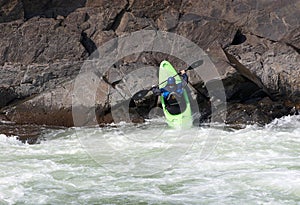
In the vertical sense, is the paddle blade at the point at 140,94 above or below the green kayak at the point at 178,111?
above

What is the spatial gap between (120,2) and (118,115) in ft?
20.3

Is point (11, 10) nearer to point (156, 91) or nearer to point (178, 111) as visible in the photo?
point (156, 91)

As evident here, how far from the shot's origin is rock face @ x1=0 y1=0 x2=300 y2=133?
41.2ft

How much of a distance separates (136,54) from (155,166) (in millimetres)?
7255

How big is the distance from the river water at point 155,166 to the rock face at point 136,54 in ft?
3.44

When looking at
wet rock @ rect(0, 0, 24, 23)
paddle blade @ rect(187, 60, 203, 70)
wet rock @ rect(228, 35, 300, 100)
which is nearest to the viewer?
paddle blade @ rect(187, 60, 203, 70)

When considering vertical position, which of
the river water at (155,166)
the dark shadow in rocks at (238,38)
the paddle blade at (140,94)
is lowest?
the river water at (155,166)

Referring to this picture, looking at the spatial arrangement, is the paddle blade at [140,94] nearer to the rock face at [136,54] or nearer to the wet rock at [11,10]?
the rock face at [136,54]

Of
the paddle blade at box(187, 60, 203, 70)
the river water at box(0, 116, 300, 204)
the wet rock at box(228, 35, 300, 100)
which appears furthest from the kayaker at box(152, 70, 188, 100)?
the wet rock at box(228, 35, 300, 100)

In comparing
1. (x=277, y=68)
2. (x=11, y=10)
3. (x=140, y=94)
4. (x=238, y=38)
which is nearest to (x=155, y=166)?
(x=140, y=94)

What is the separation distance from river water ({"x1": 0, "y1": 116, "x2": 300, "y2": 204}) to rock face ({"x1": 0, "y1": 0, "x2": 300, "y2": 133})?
1.05 metres

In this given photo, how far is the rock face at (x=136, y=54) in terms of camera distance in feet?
41.2

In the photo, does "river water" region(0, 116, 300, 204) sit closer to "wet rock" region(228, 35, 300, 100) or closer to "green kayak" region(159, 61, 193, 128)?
"green kayak" region(159, 61, 193, 128)

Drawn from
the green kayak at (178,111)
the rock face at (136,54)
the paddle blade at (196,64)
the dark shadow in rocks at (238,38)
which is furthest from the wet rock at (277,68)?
the green kayak at (178,111)
